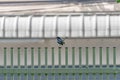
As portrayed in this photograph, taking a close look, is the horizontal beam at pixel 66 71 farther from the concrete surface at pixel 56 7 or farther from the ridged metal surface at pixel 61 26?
the concrete surface at pixel 56 7

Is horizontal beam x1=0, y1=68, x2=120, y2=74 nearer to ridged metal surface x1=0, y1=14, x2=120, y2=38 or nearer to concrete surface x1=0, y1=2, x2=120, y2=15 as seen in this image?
ridged metal surface x1=0, y1=14, x2=120, y2=38

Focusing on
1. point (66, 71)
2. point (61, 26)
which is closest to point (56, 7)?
point (61, 26)

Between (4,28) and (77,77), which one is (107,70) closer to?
(77,77)

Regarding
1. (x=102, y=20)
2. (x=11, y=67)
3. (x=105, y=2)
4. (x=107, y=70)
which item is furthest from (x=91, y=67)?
(x=105, y=2)

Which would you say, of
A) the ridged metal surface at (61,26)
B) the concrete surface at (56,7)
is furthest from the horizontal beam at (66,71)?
the concrete surface at (56,7)

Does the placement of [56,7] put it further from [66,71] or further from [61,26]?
[66,71]

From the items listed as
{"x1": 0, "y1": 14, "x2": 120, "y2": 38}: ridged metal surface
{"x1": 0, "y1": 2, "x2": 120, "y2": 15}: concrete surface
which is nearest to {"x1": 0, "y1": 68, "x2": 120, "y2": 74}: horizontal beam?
{"x1": 0, "y1": 14, "x2": 120, "y2": 38}: ridged metal surface

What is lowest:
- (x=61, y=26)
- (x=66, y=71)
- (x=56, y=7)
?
(x=61, y=26)

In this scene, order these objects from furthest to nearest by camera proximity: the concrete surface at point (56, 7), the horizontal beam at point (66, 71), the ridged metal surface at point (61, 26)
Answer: the concrete surface at point (56, 7) → the ridged metal surface at point (61, 26) → the horizontal beam at point (66, 71)

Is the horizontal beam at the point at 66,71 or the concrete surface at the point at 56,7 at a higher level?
the concrete surface at the point at 56,7
